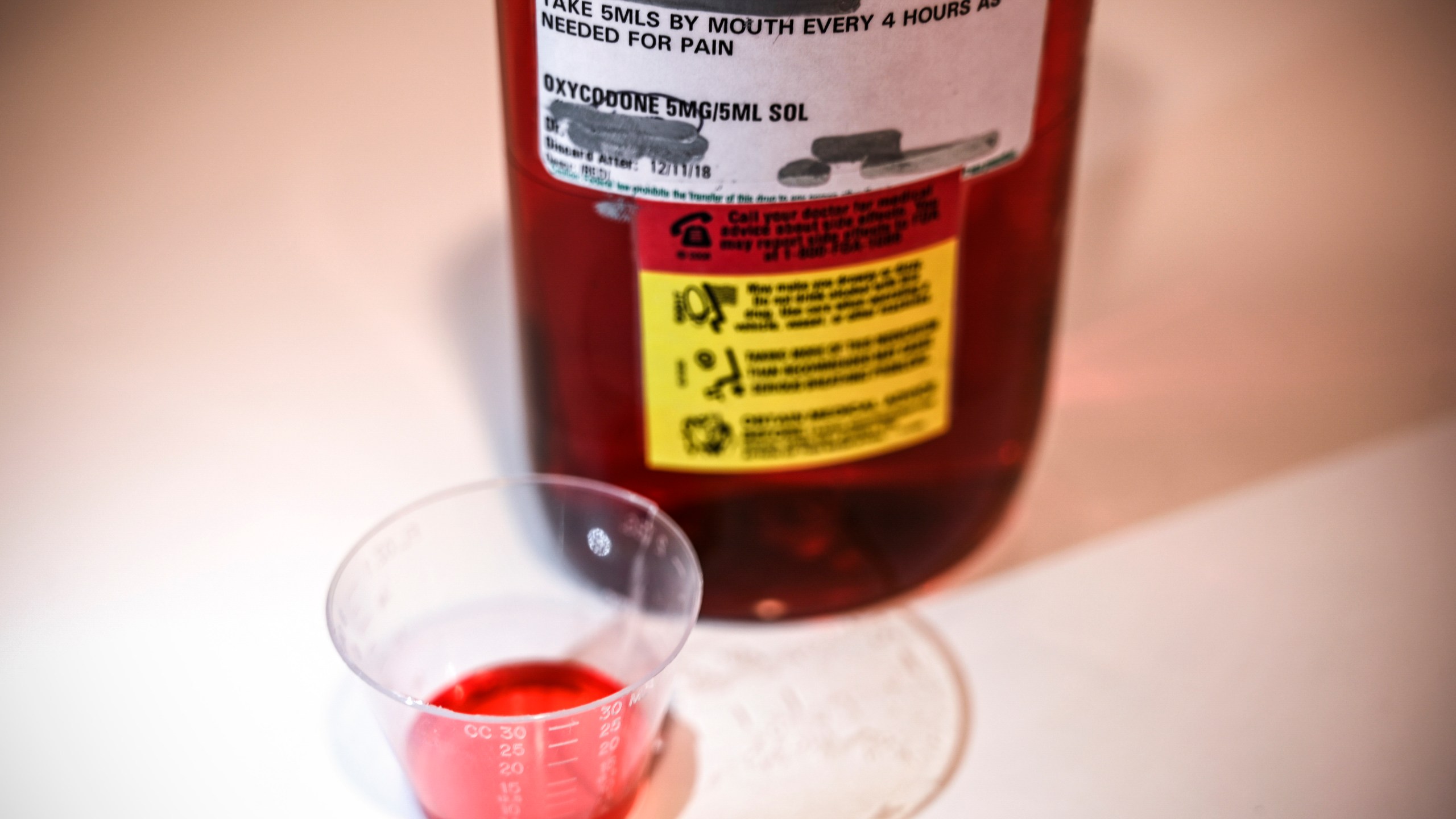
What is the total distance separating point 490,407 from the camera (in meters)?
0.69

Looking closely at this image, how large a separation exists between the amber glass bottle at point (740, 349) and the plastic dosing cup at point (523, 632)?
3 centimetres

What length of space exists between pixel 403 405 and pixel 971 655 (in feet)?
0.98

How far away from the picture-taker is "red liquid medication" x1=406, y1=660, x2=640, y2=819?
439mm

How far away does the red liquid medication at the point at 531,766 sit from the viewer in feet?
1.44

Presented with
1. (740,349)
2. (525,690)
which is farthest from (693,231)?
(525,690)

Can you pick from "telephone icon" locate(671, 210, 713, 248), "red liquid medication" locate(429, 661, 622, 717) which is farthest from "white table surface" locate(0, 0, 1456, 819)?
"telephone icon" locate(671, 210, 713, 248)

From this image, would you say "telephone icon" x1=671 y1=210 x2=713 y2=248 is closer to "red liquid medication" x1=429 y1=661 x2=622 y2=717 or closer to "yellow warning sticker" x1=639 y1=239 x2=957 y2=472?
"yellow warning sticker" x1=639 y1=239 x2=957 y2=472

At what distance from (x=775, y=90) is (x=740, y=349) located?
0.30ft

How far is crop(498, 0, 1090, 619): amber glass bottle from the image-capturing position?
465mm

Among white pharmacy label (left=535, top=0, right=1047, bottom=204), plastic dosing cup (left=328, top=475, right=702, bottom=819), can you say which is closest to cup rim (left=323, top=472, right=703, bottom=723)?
plastic dosing cup (left=328, top=475, right=702, bottom=819)

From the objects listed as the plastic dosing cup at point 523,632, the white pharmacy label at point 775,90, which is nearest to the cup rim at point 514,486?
the plastic dosing cup at point 523,632

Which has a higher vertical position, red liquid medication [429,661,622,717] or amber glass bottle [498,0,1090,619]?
amber glass bottle [498,0,1090,619]

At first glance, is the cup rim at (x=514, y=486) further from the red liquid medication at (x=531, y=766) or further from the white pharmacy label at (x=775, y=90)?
the white pharmacy label at (x=775, y=90)

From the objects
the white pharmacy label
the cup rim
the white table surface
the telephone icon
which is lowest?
the white table surface
